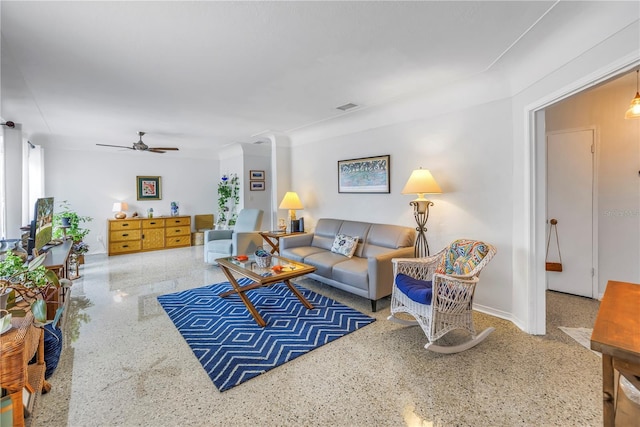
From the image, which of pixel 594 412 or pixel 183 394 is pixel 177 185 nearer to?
pixel 183 394

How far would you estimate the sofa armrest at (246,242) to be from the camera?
15.4 ft

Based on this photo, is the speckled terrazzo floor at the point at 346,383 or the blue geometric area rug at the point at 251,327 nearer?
the speckled terrazzo floor at the point at 346,383

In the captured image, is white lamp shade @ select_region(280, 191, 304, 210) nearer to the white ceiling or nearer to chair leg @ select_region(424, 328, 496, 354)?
the white ceiling

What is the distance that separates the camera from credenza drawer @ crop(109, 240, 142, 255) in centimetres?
591

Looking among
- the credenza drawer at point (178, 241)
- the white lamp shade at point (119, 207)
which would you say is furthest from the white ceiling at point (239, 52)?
the credenza drawer at point (178, 241)

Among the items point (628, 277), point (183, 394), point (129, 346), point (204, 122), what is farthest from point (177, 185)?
point (628, 277)

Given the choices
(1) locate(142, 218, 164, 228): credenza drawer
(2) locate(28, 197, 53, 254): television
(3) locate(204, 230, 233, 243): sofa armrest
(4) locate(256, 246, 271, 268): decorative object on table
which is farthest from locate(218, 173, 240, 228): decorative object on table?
(4) locate(256, 246, 271, 268): decorative object on table

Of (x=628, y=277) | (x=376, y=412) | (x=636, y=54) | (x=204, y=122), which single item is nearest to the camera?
(x=636, y=54)

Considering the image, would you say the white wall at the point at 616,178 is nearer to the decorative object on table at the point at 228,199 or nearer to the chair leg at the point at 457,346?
the chair leg at the point at 457,346

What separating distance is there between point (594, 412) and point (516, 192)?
1699mm

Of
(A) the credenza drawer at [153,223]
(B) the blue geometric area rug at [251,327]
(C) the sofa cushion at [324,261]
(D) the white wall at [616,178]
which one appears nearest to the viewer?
(B) the blue geometric area rug at [251,327]

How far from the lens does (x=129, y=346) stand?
7.64ft

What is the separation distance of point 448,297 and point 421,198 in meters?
1.36

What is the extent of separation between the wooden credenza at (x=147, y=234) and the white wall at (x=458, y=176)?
175 inches
